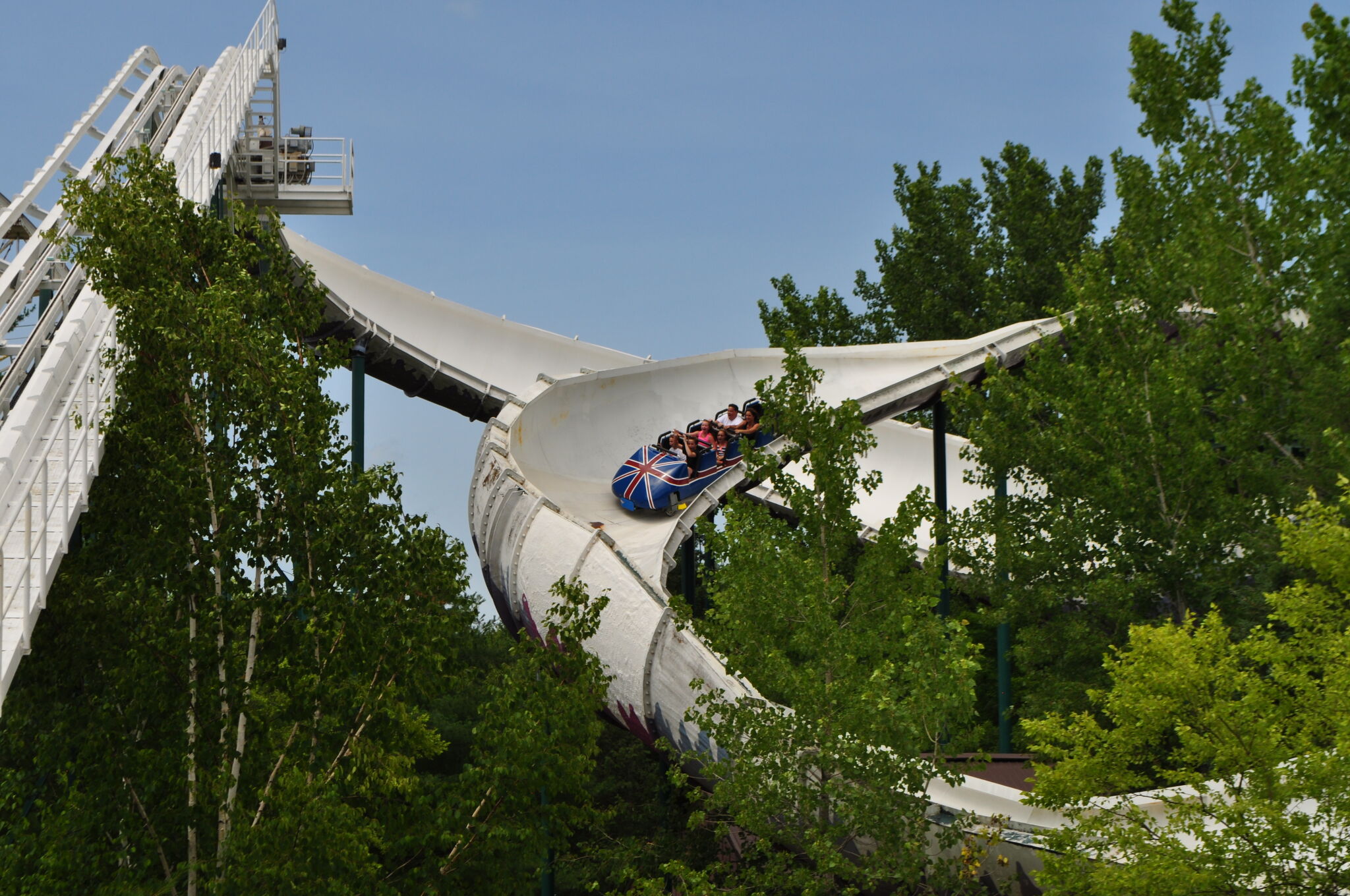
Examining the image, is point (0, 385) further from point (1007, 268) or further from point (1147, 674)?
point (1007, 268)

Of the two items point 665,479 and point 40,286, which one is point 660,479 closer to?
point 665,479

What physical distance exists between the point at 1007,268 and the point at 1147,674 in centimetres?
2146

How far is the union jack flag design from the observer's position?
18562mm

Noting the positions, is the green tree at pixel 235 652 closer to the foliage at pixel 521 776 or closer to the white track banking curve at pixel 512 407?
the foliage at pixel 521 776

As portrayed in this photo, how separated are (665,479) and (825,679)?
831 cm

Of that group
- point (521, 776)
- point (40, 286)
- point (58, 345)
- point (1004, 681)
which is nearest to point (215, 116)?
point (40, 286)

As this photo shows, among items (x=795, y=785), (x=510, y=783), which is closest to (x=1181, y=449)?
(x=795, y=785)

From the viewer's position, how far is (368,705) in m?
7.92

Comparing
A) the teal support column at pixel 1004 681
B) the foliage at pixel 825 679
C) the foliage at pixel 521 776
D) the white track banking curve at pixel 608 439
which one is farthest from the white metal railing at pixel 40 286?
the teal support column at pixel 1004 681

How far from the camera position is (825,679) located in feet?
34.4

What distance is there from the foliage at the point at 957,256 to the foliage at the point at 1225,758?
20523mm

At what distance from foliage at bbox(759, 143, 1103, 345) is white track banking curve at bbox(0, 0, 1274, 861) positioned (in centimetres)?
578

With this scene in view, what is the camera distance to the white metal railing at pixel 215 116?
1325cm

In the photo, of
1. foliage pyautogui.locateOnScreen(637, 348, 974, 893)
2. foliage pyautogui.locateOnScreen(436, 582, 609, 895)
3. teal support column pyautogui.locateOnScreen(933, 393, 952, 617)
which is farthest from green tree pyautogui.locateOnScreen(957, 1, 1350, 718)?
foliage pyautogui.locateOnScreen(436, 582, 609, 895)
